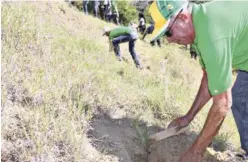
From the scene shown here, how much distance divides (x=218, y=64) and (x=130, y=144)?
3.92 feet

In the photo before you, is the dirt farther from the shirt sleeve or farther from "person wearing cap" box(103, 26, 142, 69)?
"person wearing cap" box(103, 26, 142, 69)

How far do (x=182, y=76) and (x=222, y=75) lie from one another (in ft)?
19.7

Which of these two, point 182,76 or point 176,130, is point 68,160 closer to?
point 176,130

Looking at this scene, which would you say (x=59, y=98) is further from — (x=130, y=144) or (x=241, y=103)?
(x=241, y=103)

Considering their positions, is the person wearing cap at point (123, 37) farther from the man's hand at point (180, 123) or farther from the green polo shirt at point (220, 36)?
the green polo shirt at point (220, 36)

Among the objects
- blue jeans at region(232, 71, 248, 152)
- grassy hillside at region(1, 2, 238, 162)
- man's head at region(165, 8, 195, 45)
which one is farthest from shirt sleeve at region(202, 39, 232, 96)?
grassy hillside at region(1, 2, 238, 162)

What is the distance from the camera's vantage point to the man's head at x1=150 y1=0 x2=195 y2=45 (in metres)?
2.72

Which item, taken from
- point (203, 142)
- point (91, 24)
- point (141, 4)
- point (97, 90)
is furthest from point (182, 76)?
point (141, 4)

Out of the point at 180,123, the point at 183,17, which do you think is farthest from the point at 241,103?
the point at 183,17

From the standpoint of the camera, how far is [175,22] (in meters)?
2.73

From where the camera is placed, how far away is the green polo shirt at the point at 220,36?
8.43ft

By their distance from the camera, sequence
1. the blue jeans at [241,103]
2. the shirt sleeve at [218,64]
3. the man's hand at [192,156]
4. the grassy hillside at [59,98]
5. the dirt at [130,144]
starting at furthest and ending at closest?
the blue jeans at [241,103]
the dirt at [130,144]
the man's hand at [192,156]
the grassy hillside at [59,98]
the shirt sleeve at [218,64]

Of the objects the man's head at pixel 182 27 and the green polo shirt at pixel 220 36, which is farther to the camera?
the man's head at pixel 182 27

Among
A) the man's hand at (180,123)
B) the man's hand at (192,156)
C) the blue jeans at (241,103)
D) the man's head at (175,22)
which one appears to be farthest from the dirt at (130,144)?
the man's head at (175,22)
